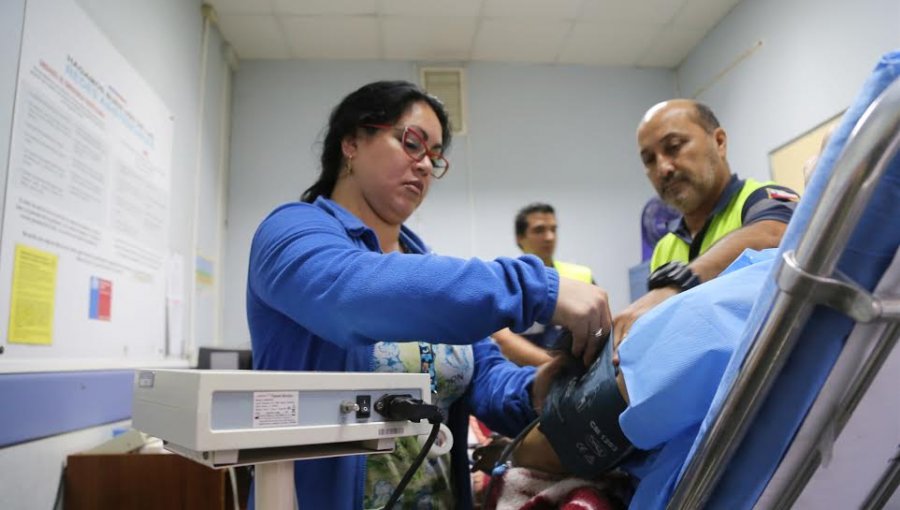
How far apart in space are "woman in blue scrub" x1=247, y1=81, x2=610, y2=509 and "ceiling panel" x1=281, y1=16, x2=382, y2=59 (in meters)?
2.34

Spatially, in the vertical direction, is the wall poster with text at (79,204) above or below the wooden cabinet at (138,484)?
above

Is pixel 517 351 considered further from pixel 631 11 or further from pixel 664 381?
pixel 631 11

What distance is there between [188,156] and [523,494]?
2.51 meters

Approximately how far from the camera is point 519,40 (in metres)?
3.51

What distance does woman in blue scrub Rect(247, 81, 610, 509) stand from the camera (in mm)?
639

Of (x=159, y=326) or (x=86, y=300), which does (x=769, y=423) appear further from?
(x=159, y=326)

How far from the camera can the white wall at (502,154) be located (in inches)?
139

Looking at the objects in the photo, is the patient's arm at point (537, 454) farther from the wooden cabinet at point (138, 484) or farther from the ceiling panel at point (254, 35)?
the ceiling panel at point (254, 35)

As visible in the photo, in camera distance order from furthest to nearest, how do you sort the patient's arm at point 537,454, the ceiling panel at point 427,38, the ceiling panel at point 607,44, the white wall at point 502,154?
the white wall at point 502,154, the ceiling panel at point 607,44, the ceiling panel at point 427,38, the patient's arm at point 537,454

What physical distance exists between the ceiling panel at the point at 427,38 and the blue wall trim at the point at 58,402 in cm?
241

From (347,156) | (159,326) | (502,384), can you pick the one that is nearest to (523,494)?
(502,384)

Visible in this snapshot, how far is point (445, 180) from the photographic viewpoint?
363 cm

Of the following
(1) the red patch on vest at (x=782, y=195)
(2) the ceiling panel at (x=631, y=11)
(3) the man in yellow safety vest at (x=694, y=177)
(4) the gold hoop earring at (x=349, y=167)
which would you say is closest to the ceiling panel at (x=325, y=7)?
(2) the ceiling panel at (x=631, y=11)

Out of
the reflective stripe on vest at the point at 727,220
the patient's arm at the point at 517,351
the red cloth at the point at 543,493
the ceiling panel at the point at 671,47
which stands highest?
the ceiling panel at the point at 671,47
